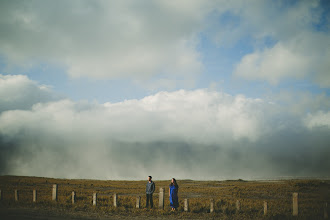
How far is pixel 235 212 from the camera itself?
16859mm

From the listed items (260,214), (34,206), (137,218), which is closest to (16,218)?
(34,206)

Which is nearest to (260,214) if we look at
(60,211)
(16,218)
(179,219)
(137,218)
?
(179,219)

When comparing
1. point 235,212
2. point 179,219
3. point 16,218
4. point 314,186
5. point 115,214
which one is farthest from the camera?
point 314,186

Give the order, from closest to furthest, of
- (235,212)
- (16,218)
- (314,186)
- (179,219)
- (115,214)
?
1. (16,218)
2. (179,219)
3. (115,214)
4. (235,212)
5. (314,186)

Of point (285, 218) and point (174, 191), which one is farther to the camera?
point (174, 191)

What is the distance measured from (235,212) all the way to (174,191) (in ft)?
15.2

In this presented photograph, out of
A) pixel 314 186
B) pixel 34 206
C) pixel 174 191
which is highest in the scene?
pixel 174 191

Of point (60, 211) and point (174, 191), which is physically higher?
point (174, 191)

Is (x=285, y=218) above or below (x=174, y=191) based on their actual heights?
below

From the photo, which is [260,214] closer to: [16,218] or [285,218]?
[285,218]

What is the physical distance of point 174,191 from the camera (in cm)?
1686

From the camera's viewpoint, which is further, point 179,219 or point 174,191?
Answer: point 174,191

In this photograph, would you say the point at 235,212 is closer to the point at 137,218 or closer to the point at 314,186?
the point at 137,218

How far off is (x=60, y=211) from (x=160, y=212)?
6.95 meters
